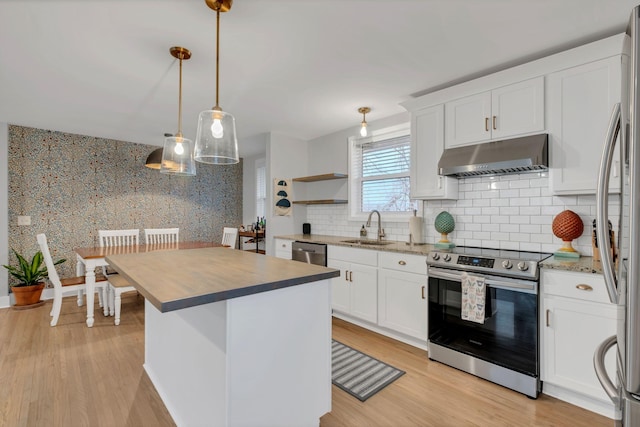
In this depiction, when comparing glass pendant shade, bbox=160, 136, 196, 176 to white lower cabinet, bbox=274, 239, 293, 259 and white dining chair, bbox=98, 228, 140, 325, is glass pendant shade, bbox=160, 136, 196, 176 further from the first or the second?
white lower cabinet, bbox=274, 239, 293, 259

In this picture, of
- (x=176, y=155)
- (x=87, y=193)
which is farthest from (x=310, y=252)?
(x=87, y=193)

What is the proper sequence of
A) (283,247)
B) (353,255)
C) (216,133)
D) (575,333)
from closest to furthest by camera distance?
(216,133)
(575,333)
(353,255)
(283,247)

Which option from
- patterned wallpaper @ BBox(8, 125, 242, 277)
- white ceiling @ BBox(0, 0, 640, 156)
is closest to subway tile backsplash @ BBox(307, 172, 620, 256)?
white ceiling @ BBox(0, 0, 640, 156)

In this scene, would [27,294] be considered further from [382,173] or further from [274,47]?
[382,173]

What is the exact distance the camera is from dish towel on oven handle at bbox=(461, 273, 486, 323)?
2219mm

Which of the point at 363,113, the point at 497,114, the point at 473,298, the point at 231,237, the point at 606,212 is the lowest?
the point at 473,298

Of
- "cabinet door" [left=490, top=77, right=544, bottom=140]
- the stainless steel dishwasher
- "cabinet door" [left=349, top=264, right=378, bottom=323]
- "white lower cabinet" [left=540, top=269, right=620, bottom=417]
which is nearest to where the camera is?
"white lower cabinet" [left=540, top=269, right=620, bottom=417]

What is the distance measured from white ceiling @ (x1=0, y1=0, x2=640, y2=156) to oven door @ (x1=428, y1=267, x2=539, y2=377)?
5.44 ft

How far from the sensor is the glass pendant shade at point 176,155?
244 cm

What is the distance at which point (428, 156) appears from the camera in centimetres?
296

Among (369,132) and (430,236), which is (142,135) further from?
(430,236)

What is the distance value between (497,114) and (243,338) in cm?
253

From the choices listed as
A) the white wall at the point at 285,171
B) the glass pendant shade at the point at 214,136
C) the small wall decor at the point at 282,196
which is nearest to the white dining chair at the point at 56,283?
the white wall at the point at 285,171

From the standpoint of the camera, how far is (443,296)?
249 centimetres
